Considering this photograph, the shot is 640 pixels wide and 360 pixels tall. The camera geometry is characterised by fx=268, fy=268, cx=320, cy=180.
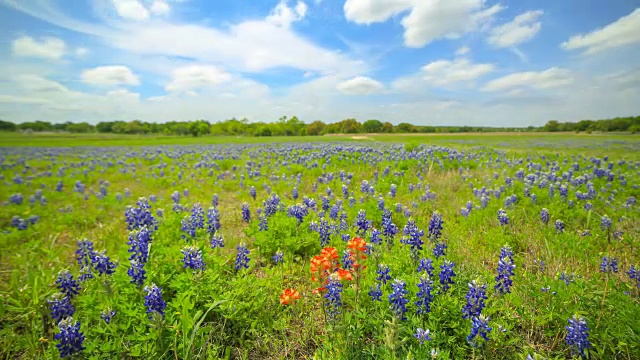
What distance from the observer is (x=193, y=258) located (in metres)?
2.83

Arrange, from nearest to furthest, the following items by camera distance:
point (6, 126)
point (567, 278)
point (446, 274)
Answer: point (446, 274)
point (567, 278)
point (6, 126)

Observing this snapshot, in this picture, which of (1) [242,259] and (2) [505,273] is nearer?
(2) [505,273]

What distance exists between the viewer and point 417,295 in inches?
97.8

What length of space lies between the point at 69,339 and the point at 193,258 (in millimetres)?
1052

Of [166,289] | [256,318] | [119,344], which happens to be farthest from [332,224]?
[119,344]

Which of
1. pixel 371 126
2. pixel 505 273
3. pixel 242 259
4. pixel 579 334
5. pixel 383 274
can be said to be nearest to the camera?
pixel 579 334

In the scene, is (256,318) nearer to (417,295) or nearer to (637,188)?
(417,295)

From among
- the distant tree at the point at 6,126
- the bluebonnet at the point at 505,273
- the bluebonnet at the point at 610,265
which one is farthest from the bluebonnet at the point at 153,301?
the distant tree at the point at 6,126

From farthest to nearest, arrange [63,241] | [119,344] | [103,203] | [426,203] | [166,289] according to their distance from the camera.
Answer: [103,203]
[426,203]
[63,241]
[166,289]
[119,344]

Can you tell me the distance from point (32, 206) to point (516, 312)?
10099 mm

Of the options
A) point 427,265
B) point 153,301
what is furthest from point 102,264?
point 427,265

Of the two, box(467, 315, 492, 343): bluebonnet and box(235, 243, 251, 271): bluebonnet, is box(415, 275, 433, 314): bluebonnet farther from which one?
box(235, 243, 251, 271): bluebonnet

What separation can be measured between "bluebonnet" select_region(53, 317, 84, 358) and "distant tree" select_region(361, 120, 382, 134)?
8484 cm

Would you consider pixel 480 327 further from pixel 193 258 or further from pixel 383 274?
pixel 193 258
